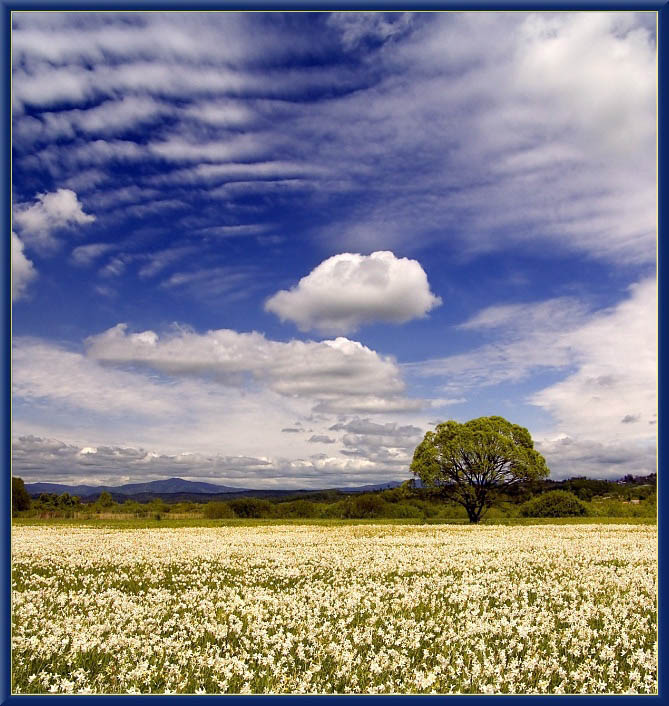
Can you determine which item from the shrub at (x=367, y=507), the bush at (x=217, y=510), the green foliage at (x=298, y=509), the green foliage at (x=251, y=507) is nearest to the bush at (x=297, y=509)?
the green foliage at (x=298, y=509)

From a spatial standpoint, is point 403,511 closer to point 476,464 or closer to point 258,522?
point 476,464

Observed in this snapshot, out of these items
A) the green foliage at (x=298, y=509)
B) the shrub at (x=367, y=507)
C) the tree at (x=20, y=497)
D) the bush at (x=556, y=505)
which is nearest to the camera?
the bush at (x=556, y=505)

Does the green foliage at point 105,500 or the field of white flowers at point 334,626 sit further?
the green foliage at point 105,500

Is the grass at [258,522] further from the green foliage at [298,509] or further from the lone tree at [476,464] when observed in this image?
the green foliage at [298,509]

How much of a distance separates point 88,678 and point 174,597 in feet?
15.7

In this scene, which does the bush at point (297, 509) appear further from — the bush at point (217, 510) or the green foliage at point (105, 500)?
the green foliage at point (105, 500)

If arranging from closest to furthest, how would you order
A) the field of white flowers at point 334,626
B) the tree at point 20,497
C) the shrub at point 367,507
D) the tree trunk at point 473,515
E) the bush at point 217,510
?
1. the field of white flowers at point 334,626
2. the tree trunk at point 473,515
3. the tree at point 20,497
4. the shrub at point 367,507
5. the bush at point 217,510

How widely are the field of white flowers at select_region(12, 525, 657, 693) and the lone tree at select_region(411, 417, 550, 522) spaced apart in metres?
30.8

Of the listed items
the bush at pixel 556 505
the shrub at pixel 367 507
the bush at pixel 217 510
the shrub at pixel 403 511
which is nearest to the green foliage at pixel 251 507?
the bush at pixel 217 510

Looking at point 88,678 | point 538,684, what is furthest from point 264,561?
point 538,684

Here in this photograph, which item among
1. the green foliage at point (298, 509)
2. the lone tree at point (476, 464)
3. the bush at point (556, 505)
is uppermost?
the lone tree at point (476, 464)

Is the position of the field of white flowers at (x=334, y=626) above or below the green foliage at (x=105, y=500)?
above

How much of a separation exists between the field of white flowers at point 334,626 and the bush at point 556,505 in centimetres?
4238

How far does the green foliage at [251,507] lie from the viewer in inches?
2406
